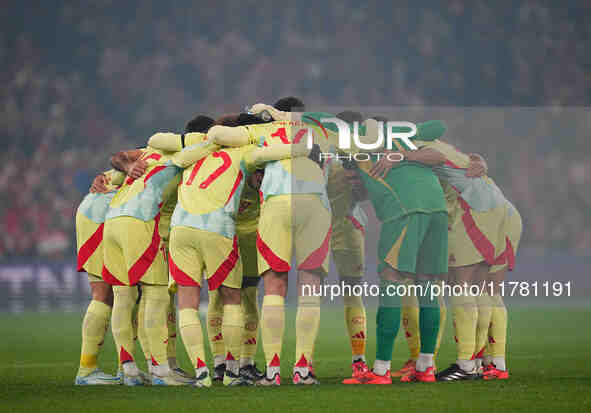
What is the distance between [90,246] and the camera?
8.89 m

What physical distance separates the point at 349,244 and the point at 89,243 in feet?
8.00

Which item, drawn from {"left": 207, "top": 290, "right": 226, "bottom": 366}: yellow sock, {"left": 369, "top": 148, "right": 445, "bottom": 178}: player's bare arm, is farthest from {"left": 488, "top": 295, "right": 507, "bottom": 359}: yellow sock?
{"left": 207, "top": 290, "right": 226, "bottom": 366}: yellow sock

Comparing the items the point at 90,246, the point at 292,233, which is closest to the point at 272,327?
the point at 292,233

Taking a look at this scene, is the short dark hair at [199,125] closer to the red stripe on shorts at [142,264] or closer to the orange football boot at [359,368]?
the red stripe on shorts at [142,264]

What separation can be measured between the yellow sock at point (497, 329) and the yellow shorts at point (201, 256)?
8.22 ft

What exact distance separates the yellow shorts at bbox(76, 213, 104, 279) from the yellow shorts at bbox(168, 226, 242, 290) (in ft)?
3.98

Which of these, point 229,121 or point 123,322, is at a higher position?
point 229,121

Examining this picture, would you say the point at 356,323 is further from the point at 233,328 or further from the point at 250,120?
the point at 250,120

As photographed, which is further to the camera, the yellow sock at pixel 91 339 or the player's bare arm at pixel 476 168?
the player's bare arm at pixel 476 168

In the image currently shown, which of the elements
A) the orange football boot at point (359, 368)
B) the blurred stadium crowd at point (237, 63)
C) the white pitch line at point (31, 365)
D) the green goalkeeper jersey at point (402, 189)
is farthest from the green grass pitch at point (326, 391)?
the blurred stadium crowd at point (237, 63)

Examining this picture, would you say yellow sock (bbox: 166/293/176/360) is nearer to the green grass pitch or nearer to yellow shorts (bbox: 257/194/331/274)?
the green grass pitch

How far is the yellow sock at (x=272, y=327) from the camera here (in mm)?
7652

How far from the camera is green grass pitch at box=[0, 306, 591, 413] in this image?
652 centimetres

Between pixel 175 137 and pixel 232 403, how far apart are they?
9.34ft
